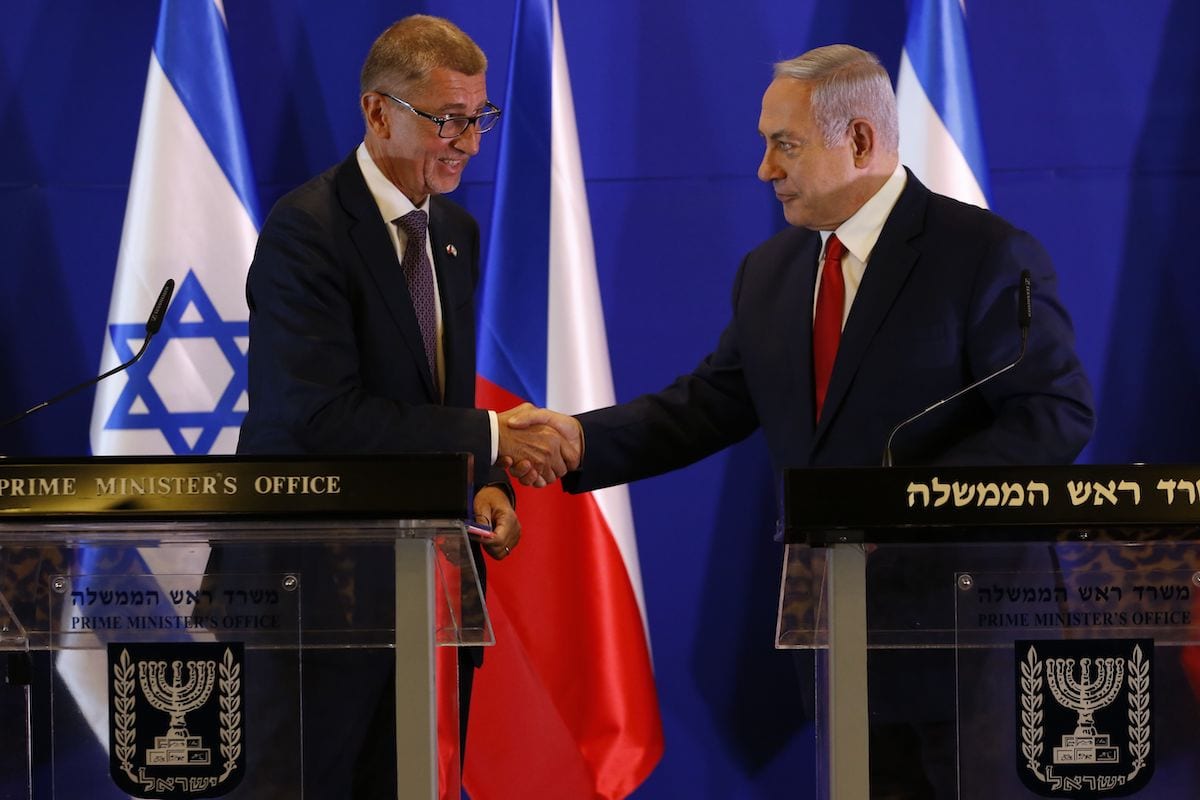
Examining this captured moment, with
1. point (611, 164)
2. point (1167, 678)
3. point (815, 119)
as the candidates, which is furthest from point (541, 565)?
point (1167, 678)

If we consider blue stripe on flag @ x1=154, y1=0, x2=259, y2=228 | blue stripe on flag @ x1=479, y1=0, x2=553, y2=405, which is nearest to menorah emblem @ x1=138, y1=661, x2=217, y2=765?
blue stripe on flag @ x1=479, y1=0, x2=553, y2=405

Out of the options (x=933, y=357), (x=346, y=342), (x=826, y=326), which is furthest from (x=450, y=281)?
(x=933, y=357)

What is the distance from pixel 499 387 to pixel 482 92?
817mm

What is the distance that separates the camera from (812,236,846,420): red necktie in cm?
276

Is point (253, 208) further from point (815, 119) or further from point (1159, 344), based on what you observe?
point (1159, 344)

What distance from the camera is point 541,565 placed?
11.6 feet

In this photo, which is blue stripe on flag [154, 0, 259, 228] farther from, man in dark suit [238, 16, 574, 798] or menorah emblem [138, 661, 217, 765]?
menorah emblem [138, 661, 217, 765]

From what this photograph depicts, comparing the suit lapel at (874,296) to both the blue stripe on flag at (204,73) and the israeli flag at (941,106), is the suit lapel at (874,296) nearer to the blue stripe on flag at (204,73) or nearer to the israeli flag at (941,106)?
the israeli flag at (941,106)

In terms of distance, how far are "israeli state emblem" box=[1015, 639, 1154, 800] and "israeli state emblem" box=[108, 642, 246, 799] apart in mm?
993

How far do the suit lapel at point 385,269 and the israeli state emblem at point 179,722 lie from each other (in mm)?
1140

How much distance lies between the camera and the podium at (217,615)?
172cm

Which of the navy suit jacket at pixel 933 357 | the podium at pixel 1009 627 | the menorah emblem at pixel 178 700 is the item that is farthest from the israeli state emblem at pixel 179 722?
the navy suit jacket at pixel 933 357

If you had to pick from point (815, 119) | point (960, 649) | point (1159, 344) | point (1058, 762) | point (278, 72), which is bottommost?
point (1058, 762)

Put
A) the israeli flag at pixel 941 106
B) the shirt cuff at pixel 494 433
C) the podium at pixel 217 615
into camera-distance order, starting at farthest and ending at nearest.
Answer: the israeli flag at pixel 941 106, the shirt cuff at pixel 494 433, the podium at pixel 217 615
